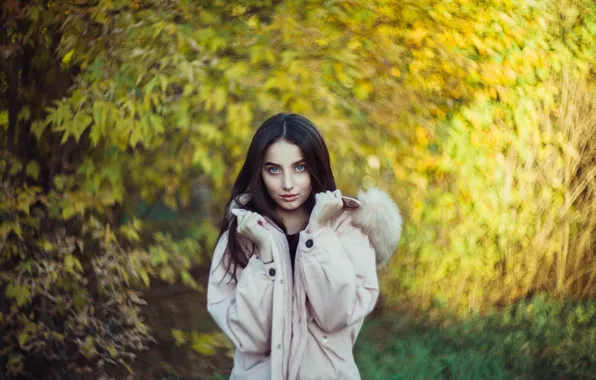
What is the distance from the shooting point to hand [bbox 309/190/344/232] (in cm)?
201

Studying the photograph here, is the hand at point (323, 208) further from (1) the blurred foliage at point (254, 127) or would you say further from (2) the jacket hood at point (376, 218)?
(1) the blurred foliage at point (254, 127)

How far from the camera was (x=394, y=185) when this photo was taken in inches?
182

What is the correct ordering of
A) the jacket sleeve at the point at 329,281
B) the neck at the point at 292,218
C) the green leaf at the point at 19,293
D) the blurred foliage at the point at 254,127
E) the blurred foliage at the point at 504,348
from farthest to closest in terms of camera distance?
the blurred foliage at the point at 504,348 → the green leaf at the point at 19,293 → the blurred foliage at the point at 254,127 → the neck at the point at 292,218 → the jacket sleeve at the point at 329,281

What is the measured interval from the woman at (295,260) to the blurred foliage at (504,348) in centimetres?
228

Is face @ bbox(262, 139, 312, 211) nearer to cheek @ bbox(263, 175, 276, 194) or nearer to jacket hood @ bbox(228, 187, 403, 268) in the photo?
cheek @ bbox(263, 175, 276, 194)

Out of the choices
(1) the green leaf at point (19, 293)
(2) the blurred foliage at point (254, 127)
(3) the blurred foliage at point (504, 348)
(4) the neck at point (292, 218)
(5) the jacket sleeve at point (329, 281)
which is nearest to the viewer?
(5) the jacket sleeve at point (329, 281)

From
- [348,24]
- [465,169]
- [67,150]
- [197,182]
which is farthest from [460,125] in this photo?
[67,150]

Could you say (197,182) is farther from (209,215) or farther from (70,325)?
(70,325)

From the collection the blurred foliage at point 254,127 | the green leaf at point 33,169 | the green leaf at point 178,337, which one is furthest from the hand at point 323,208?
the green leaf at point 33,169

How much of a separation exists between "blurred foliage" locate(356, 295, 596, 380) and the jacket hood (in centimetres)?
225

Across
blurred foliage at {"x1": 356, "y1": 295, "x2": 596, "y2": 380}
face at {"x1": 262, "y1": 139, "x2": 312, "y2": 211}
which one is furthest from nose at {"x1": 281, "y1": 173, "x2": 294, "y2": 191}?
blurred foliage at {"x1": 356, "y1": 295, "x2": 596, "y2": 380}

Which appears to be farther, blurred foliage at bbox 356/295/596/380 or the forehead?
blurred foliage at bbox 356/295/596/380

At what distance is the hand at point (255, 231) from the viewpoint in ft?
6.56

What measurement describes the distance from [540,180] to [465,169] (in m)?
0.47
